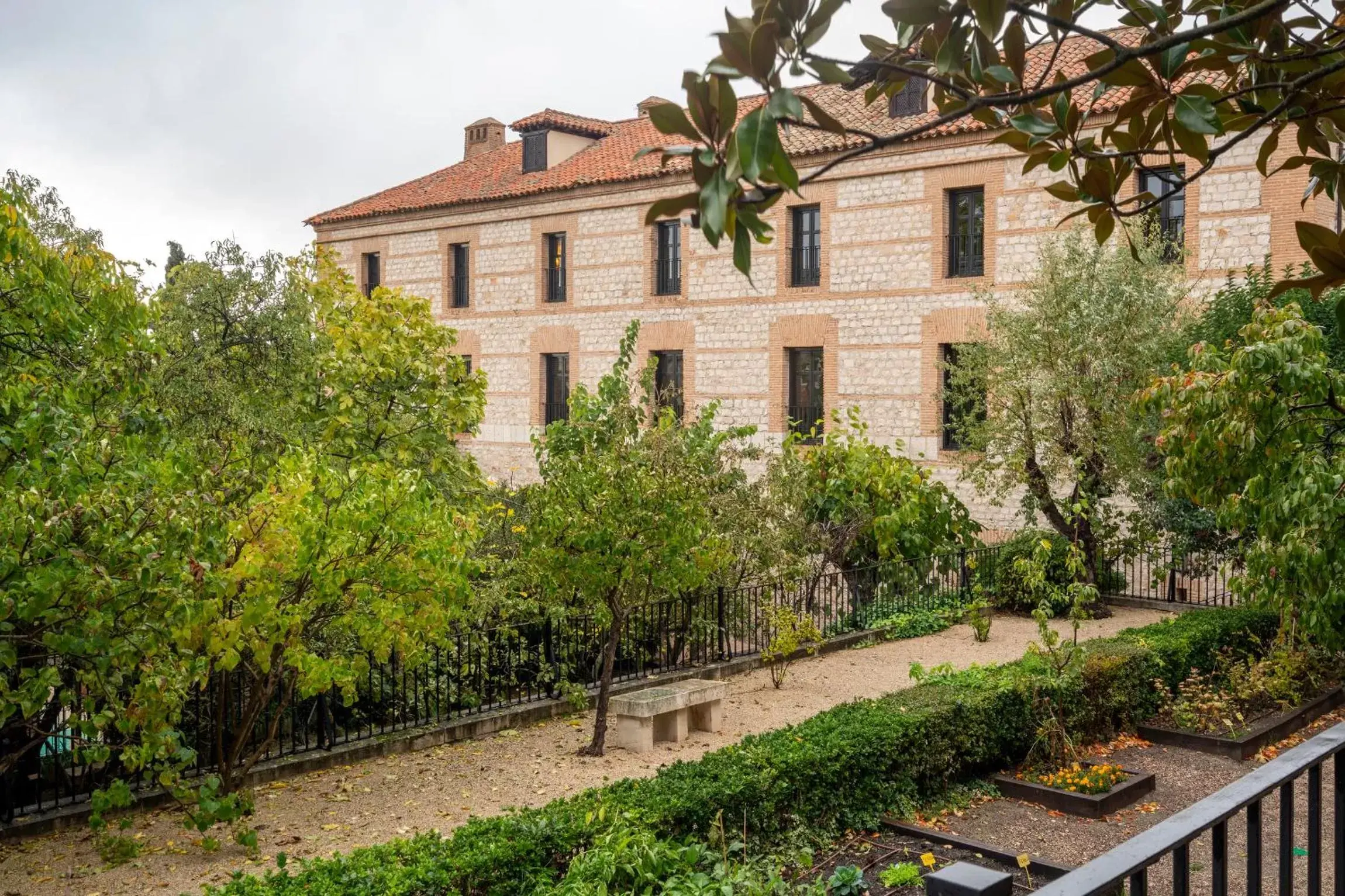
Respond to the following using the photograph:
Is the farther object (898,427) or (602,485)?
(898,427)

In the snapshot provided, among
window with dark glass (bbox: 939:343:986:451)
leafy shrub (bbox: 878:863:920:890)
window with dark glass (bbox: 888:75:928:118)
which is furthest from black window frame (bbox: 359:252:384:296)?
leafy shrub (bbox: 878:863:920:890)

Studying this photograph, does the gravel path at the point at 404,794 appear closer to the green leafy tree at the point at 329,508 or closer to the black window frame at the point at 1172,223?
the green leafy tree at the point at 329,508

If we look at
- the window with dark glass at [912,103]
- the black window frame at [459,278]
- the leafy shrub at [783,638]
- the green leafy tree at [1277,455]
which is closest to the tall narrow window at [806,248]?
the window with dark glass at [912,103]

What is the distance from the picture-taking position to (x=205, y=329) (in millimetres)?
15031

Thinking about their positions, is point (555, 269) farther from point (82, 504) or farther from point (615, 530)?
point (82, 504)

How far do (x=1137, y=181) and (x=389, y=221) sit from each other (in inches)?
721

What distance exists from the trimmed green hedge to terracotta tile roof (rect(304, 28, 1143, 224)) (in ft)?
42.0

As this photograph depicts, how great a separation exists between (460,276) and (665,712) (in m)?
20.4

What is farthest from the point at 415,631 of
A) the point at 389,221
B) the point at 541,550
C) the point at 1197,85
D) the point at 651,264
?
the point at 389,221

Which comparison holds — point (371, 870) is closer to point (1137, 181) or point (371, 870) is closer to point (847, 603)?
point (847, 603)

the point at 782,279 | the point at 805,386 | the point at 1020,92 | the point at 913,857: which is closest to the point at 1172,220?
the point at 782,279

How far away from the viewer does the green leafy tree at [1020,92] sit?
1838 mm

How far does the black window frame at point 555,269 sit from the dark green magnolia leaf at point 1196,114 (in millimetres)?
25065

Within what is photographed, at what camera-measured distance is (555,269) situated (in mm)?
27312
